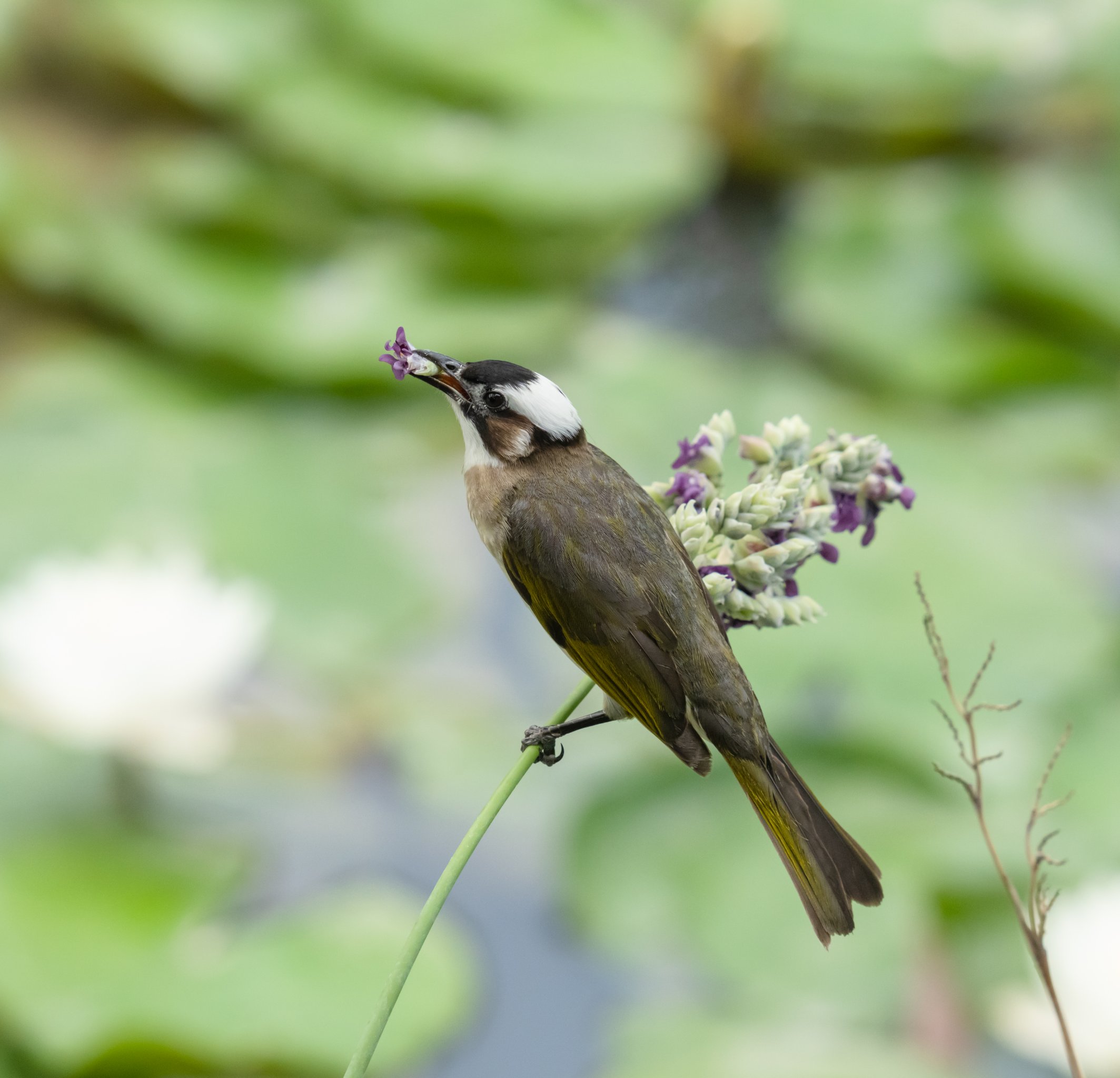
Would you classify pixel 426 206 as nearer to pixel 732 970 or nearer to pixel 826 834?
pixel 732 970

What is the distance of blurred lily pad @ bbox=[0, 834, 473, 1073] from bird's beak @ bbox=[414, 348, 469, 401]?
3.88 ft

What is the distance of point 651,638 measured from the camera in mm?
1165

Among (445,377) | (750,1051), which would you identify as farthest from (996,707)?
(750,1051)

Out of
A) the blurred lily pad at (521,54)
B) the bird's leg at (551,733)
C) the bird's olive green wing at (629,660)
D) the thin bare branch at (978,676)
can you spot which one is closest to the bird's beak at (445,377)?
the bird's olive green wing at (629,660)

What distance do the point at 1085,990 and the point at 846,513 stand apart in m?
1.22

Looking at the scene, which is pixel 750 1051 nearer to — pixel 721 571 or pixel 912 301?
pixel 721 571

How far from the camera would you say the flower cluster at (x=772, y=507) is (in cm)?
99

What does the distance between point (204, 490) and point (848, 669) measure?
1.43m

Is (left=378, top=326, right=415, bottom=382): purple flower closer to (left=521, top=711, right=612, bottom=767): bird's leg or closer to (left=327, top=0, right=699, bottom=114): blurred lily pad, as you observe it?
(left=521, top=711, right=612, bottom=767): bird's leg

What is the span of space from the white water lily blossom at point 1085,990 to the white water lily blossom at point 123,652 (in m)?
1.49

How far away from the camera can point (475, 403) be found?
1299mm

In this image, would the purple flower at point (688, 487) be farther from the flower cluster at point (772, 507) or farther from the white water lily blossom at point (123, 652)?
the white water lily blossom at point (123, 652)

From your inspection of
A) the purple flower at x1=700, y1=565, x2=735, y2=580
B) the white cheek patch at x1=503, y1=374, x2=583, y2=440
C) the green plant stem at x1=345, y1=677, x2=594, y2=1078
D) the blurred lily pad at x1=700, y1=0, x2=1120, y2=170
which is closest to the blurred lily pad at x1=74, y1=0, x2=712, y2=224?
the blurred lily pad at x1=700, y1=0, x2=1120, y2=170

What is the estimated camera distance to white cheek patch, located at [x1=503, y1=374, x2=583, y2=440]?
49.8 inches
